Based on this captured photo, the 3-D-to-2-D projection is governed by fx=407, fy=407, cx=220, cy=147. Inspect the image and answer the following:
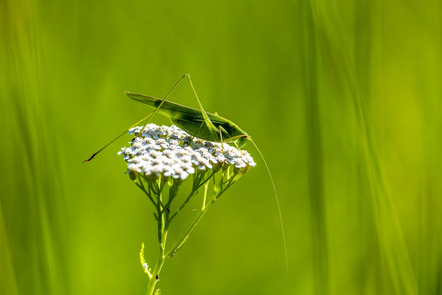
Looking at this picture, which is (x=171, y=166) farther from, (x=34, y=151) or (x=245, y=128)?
(x=245, y=128)

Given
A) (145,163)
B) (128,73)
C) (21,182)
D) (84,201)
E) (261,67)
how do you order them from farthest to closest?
(261,67) < (128,73) < (84,201) < (21,182) < (145,163)

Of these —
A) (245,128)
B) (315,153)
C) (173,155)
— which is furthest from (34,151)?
(245,128)

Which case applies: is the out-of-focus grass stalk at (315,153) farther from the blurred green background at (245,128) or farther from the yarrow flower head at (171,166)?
the yarrow flower head at (171,166)

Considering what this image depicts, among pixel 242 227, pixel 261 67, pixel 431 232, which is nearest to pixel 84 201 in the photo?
pixel 242 227

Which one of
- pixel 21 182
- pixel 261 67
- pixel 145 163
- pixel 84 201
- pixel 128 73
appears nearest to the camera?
pixel 145 163

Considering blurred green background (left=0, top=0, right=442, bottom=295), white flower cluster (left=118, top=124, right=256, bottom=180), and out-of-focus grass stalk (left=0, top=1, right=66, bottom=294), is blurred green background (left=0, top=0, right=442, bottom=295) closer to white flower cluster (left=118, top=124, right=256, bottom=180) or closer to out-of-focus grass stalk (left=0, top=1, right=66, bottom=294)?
out-of-focus grass stalk (left=0, top=1, right=66, bottom=294)

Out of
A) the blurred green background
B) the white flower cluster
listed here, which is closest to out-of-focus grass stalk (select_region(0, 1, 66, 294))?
the blurred green background

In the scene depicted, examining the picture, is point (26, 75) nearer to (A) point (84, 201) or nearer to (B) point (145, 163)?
(B) point (145, 163)

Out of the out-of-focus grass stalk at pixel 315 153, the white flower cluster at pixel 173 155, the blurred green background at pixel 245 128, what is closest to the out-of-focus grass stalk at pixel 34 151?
the blurred green background at pixel 245 128
